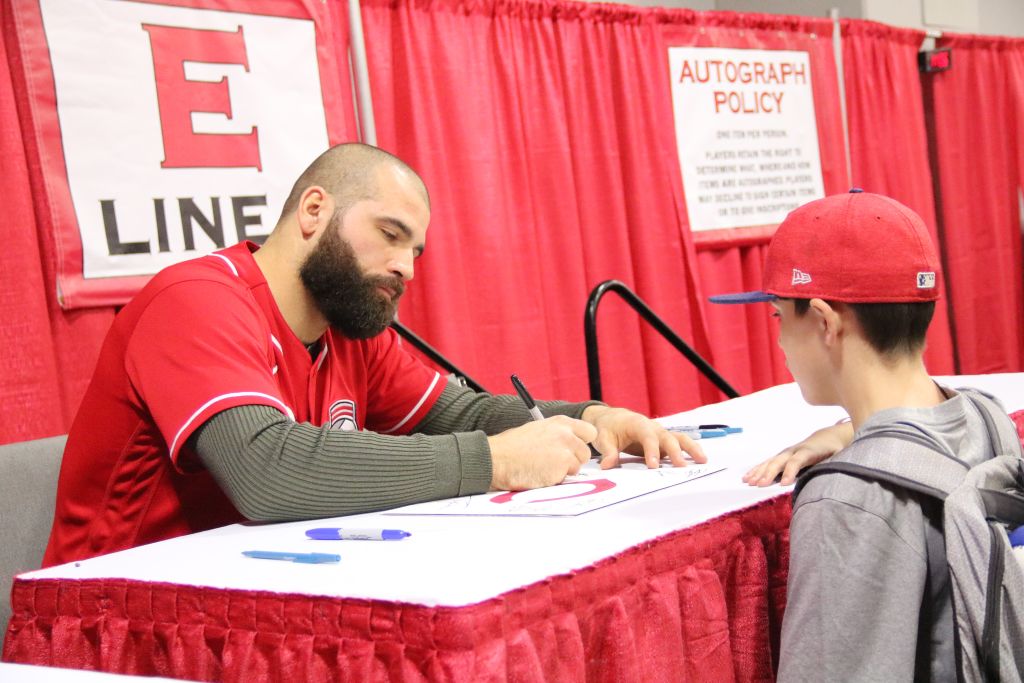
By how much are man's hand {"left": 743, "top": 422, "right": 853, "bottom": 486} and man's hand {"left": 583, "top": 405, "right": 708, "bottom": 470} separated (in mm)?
188

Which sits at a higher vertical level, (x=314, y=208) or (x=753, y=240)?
(x=314, y=208)

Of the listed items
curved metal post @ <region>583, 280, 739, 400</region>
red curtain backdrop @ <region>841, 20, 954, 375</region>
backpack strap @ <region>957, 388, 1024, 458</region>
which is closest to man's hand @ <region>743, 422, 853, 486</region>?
backpack strap @ <region>957, 388, 1024, 458</region>

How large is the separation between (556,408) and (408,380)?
30cm

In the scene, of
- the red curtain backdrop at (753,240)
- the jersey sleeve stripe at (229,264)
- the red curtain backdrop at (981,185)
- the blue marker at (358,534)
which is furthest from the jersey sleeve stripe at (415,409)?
the red curtain backdrop at (981,185)

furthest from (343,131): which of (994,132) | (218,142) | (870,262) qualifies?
(994,132)

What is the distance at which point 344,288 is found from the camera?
168 cm

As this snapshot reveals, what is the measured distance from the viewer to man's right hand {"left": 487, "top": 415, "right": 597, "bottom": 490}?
1.38 m

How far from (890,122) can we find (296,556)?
14.4 feet

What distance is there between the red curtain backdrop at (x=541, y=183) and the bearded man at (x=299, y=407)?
1473 mm

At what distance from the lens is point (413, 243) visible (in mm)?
1795

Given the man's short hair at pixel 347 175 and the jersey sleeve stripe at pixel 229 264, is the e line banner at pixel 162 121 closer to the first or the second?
the man's short hair at pixel 347 175

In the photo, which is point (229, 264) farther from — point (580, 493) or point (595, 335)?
point (595, 335)

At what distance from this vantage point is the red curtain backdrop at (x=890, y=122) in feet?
15.3

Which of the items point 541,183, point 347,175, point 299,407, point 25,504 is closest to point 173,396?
point 299,407
